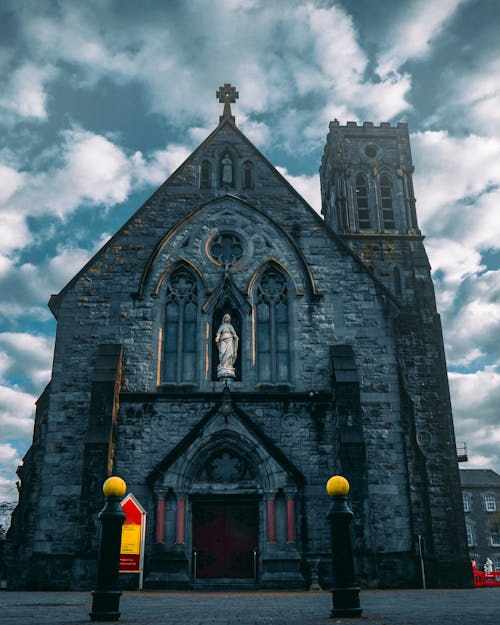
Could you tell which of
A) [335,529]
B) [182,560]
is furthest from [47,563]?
[335,529]

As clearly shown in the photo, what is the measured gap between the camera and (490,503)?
60688 mm

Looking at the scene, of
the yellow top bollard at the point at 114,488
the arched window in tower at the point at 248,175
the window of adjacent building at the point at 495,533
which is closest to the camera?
the yellow top bollard at the point at 114,488

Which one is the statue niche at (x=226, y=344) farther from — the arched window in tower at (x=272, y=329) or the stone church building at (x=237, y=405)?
the arched window in tower at (x=272, y=329)

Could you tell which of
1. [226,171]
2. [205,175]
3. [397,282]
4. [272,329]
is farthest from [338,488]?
[397,282]

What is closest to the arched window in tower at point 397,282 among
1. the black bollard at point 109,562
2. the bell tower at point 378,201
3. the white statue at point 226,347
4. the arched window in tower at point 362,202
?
the bell tower at point 378,201

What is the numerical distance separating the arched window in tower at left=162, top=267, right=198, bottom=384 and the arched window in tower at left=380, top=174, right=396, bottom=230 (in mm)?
10368

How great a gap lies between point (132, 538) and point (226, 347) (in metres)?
6.04

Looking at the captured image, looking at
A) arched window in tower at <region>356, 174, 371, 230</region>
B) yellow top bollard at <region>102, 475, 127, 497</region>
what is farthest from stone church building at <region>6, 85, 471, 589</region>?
yellow top bollard at <region>102, 475, 127, 497</region>

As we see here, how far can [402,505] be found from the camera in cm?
A: 1811

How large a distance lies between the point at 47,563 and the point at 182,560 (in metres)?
3.54

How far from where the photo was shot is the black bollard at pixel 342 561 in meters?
8.21

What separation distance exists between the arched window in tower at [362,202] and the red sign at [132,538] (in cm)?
1592

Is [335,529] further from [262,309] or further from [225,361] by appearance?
[262,309]

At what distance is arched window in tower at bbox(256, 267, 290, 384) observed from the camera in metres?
19.8
